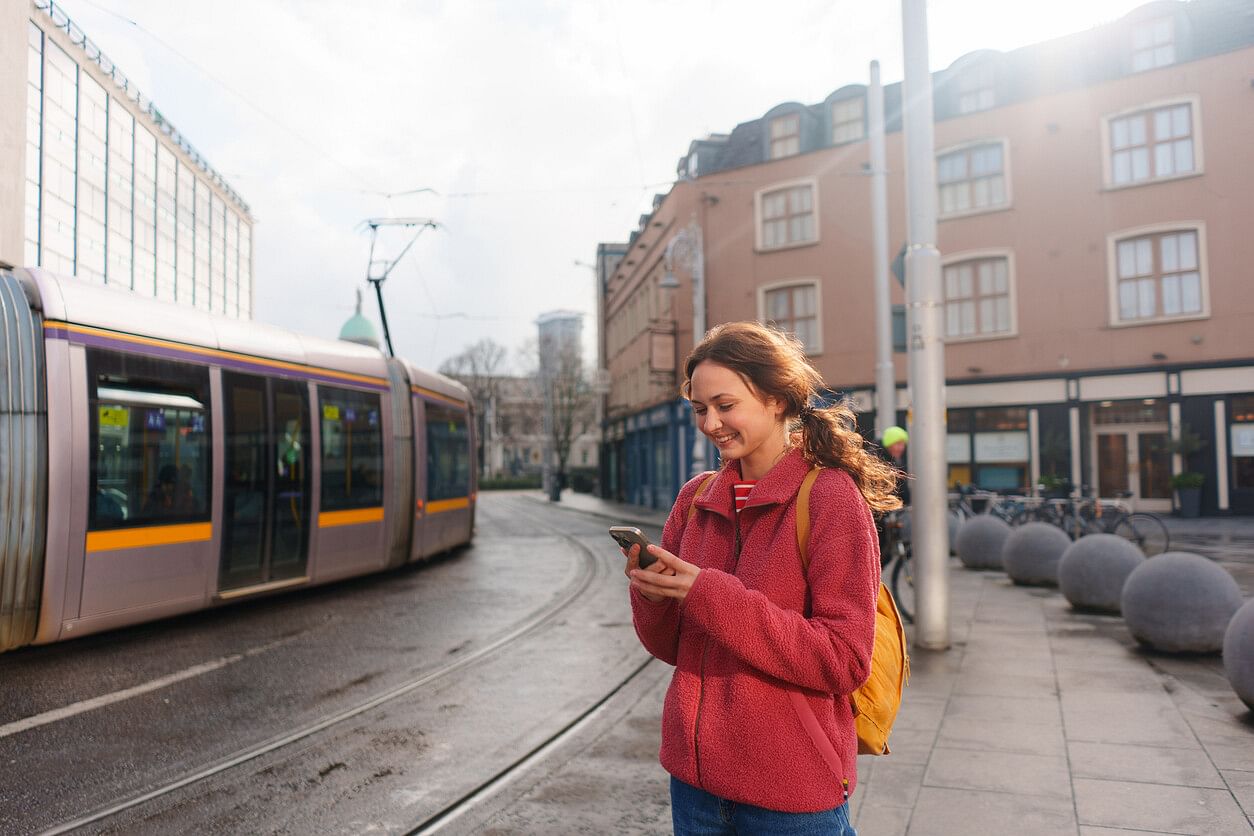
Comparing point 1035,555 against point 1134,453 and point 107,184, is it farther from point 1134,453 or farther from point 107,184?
point 107,184

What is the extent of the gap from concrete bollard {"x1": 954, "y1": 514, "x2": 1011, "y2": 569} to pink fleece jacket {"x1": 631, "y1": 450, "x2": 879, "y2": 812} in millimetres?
11649

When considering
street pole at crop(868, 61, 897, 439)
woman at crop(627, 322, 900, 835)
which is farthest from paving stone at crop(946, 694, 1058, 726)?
street pole at crop(868, 61, 897, 439)

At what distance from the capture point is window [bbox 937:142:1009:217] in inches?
973

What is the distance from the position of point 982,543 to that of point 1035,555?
6.73 ft

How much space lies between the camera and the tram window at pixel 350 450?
10.4 m

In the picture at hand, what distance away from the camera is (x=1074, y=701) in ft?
18.4

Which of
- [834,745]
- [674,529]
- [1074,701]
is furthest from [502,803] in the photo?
[1074,701]

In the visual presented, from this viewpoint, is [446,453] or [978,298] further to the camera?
[978,298]

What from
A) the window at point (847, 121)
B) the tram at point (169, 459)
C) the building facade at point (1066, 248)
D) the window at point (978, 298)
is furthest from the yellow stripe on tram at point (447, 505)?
the window at point (847, 121)

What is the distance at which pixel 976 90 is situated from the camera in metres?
25.3

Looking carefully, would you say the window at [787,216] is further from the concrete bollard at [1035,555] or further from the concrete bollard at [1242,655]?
the concrete bollard at [1242,655]

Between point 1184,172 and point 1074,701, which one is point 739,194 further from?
point 1074,701

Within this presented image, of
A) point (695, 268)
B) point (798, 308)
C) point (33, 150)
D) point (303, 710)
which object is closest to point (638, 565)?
point (303, 710)

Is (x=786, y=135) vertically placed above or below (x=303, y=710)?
above
